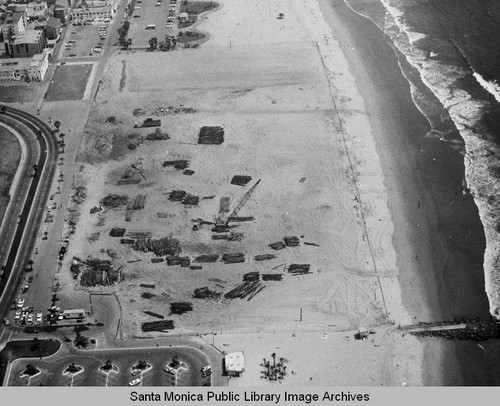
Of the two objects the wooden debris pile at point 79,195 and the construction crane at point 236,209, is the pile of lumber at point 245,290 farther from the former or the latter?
the wooden debris pile at point 79,195

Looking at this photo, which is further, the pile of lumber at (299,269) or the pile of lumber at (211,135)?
the pile of lumber at (211,135)

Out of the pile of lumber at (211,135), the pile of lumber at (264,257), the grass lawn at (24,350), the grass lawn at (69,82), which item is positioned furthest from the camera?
the grass lawn at (69,82)

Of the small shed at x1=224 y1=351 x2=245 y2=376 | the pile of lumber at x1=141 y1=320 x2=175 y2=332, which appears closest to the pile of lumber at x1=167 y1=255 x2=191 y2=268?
the pile of lumber at x1=141 y1=320 x2=175 y2=332

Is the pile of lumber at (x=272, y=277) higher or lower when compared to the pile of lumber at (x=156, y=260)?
higher

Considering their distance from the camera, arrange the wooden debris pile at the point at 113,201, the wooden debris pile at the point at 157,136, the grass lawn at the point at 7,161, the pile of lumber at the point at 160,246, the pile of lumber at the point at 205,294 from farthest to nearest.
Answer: the wooden debris pile at the point at 157,136 → the grass lawn at the point at 7,161 → the wooden debris pile at the point at 113,201 → the pile of lumber at the point at 160,246 → the pile of lumber at the point at 205,294

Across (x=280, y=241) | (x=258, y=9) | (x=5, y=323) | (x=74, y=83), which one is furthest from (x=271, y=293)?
(x=258, y=9)

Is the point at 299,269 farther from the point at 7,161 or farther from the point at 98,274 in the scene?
the point at 7,161

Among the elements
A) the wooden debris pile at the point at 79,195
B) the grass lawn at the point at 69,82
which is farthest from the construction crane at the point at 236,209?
the grass lawn at the point at 69,82
